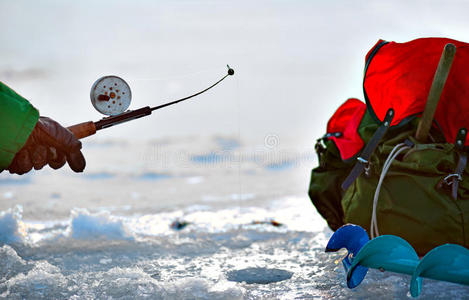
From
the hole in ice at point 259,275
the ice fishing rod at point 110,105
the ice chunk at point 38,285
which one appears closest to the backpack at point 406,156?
the hole in ice at point 259,275

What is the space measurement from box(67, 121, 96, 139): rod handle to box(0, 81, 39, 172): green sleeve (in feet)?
0.82

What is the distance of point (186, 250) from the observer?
3.36 meters

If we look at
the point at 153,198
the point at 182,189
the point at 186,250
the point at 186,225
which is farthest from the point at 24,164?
the point at 182,189

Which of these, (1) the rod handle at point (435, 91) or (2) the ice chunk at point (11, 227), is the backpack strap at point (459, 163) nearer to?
(1) the rod handle at point (435, 91)

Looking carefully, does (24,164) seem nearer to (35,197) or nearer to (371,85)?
(371,85)

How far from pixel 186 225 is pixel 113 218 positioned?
61cm

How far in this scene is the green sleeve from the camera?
→ 2.33 meters

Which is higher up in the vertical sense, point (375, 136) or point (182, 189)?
point (375, 136)

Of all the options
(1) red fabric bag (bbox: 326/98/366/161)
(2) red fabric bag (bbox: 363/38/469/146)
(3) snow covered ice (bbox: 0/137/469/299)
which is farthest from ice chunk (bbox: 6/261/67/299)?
(2) red fabric bag (bbox: 363/38/469/146)

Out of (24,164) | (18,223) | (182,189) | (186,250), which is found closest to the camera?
(24,164)

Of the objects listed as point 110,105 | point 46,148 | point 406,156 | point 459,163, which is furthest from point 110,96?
point 459,163

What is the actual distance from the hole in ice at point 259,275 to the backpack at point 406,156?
2.00ft

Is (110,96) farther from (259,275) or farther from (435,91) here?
(435,91)

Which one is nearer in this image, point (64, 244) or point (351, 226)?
point (351, 226)
